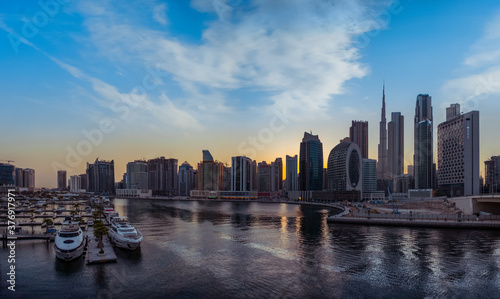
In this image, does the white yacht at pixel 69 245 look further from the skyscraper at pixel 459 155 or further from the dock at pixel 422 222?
the skyscraper at pixel 459 155

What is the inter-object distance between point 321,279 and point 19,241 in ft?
143

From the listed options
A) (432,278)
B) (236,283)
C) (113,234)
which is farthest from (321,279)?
(113,234)

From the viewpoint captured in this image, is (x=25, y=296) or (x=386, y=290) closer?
(x=25, y=296)

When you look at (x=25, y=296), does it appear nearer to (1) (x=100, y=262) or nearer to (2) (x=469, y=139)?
(1) (x=100, y=262)

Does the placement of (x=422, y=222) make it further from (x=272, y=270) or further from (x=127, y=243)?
(x=127, y=243)

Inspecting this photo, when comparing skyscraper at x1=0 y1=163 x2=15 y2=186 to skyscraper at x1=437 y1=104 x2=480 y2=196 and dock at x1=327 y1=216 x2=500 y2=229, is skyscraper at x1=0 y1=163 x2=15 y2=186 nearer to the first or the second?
dock at x1=327 y1=216 x2=500 y2=229

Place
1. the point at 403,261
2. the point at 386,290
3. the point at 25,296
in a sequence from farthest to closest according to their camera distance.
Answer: the point at 403,261, the point at 386,290, the point at 25,296

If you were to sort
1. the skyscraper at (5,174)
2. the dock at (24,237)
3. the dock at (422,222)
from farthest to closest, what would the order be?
the skyscraper at (5,174) < the dock at (422,222) < the dock at (24,237)

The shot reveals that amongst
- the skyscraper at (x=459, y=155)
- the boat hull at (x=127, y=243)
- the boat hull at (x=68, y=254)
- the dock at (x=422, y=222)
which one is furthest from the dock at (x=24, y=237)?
the skyscraper at (x=459, y=155)

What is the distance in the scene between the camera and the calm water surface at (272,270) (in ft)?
86.9

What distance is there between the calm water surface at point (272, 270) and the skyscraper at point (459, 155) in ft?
390

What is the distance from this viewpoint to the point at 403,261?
36562 mm

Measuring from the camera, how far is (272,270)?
1297 inches

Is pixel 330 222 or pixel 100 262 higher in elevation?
pixel 100 262
